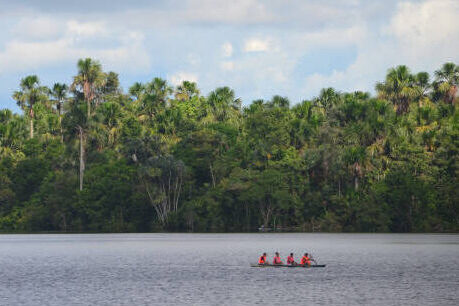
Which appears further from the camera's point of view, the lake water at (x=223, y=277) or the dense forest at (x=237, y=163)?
the dense forest at (x=237, y=163)

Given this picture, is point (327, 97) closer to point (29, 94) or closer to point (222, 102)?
point (222, 102)

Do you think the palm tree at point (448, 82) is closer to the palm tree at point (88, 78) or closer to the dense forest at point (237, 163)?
the dense forest at point (237, 163)

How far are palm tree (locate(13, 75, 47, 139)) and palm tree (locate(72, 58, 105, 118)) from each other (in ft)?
33.3

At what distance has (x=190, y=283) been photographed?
4691cm

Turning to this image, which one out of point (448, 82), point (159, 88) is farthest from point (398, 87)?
point (159, 88)

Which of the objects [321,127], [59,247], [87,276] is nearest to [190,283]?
[87,276]

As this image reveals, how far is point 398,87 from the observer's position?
128125 mm

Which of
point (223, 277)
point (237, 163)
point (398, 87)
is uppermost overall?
point (398, 87)

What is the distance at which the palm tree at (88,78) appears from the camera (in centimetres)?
14538

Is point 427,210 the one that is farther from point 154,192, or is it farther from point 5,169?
point 5,169

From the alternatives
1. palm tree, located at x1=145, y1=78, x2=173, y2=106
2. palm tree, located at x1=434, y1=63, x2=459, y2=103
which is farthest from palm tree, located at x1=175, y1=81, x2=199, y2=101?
palm tree, located at x1=434, y1=63, x2=459, y2=103

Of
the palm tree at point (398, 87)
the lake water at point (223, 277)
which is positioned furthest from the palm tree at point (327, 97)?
the lake water at point (223, 277)

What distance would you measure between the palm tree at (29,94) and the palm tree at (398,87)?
65.9 meters

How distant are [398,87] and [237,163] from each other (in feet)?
97.5
